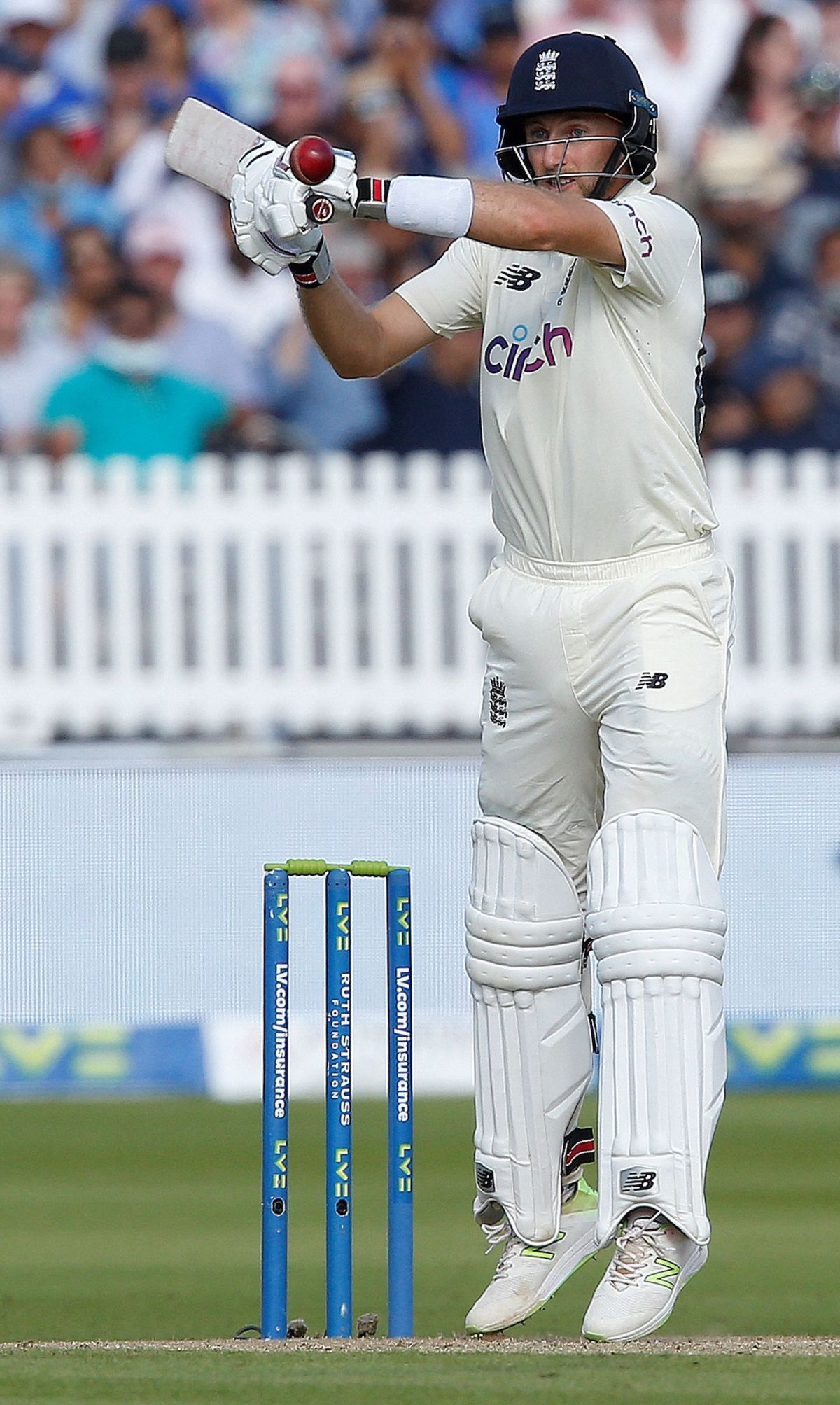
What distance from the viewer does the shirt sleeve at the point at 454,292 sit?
390 centimetres

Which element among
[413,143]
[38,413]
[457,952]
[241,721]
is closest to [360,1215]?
[457,952]

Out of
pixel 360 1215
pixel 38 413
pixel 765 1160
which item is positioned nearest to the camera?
pixel 360 1215

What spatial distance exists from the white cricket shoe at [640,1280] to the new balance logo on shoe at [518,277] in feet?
4.82

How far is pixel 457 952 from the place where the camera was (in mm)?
7328

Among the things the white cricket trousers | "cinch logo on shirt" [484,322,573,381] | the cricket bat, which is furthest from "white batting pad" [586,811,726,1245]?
the cricket bat

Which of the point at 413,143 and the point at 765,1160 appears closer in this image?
the point at 765,1160

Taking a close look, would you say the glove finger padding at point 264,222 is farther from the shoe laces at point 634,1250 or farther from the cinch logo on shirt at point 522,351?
the shoe laces at point 634,1250

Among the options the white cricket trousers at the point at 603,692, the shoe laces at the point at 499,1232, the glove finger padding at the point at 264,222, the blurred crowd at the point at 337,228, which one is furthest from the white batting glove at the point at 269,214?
the blurred crowd at the point at 337,228

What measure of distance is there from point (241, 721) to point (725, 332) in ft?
8.41

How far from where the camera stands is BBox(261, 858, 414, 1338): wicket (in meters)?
3.54

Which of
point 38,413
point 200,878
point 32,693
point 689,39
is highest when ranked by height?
point 689,39

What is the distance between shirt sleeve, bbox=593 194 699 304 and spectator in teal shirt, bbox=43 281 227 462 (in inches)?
196

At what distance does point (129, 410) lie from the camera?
8500 millimetres

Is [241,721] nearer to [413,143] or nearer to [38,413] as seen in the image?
[38,413]
